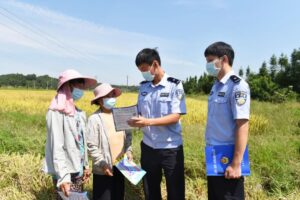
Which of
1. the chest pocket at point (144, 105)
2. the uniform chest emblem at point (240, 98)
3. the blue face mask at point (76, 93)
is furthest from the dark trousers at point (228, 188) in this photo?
the blue face mask at point (76, 93)

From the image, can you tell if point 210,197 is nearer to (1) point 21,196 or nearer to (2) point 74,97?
(2) point 74,97

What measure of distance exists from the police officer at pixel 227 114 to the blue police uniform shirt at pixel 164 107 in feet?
1.47

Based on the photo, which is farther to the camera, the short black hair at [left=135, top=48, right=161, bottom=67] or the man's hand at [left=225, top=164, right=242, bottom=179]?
the short black hair at [left=135, top=48, right=161, bottom=67]

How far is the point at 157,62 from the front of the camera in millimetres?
3354

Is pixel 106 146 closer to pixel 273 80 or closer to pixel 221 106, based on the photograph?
pixel 221 106

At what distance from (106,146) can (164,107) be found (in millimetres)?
728

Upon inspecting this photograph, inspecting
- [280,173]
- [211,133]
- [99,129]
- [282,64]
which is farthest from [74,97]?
[282,64]

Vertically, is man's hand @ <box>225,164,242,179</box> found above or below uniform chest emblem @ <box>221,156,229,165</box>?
below

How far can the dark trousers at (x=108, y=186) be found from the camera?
358cm

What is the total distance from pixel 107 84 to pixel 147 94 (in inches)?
19.6

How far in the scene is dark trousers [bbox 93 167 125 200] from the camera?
358 centimetres

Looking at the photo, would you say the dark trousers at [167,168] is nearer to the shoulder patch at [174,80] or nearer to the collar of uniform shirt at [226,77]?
the shoulder patch at [174,80]

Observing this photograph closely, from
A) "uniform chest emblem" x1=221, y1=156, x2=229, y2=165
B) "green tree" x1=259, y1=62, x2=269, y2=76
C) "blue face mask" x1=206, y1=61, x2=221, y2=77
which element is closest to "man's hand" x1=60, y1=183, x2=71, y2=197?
"uniform chest emblem" x1=221, y1=156, x2=229, y2=165

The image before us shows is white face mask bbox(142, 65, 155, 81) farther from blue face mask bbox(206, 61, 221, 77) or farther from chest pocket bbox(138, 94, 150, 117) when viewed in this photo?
blue face mask bbox(206, 61, 221, 77)
